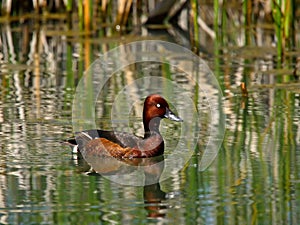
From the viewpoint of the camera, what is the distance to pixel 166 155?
7.28m

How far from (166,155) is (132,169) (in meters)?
0.45

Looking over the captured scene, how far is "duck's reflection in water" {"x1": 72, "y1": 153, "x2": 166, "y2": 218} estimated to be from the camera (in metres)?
6.03

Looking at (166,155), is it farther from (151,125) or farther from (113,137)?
(113,137)

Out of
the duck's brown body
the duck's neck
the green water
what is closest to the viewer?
the green water

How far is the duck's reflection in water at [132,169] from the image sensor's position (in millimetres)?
6031

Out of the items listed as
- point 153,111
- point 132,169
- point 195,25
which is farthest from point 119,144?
point 195,25

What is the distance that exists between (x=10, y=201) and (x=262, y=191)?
1.54 m

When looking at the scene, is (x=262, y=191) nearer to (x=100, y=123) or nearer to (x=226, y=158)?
(x=226, y=158)

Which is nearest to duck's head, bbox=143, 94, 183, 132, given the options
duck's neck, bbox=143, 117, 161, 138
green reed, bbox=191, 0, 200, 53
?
duck's neck, bbox=143, 117, 161, 138

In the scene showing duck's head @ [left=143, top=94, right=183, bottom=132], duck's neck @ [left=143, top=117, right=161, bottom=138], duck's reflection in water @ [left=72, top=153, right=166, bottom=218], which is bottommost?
duck's reflection in water @ [left=72, top=153, right=166, bottom=218]

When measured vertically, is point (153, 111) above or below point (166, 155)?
above

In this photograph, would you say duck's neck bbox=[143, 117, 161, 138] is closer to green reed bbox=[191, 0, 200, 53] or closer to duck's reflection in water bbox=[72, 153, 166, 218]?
duck's reflection in water bbox=[72, 153, 166, 218]

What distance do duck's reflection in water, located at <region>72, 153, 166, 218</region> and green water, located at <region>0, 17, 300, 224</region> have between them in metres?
0.03

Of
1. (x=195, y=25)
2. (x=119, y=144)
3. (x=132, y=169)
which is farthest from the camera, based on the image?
(x=195, y=25)
